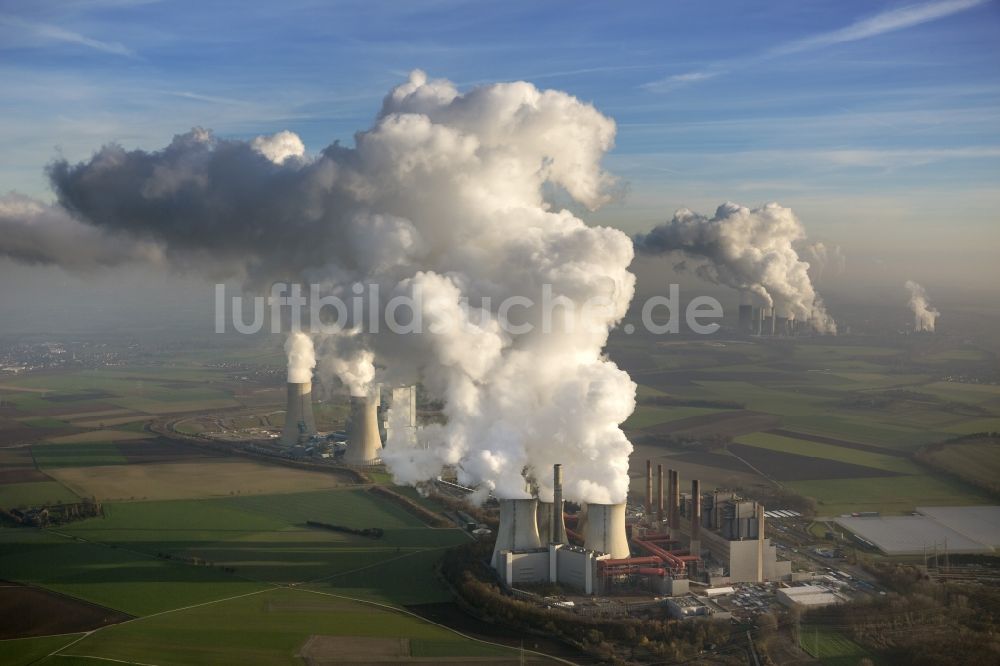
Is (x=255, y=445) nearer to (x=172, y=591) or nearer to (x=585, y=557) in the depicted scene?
(x=172, y=591)

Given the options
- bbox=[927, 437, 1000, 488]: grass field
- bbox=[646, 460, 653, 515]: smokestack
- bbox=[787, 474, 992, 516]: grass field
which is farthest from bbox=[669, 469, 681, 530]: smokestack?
bbox=[927, 437, 1000, 488]: grass field

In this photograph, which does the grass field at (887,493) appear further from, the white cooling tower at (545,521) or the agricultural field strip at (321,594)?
the agricultural field strip at (321,594)

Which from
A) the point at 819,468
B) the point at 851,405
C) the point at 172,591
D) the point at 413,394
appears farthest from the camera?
the point at 851,405

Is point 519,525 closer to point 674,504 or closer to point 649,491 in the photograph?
point 674,504

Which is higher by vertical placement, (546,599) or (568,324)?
(568,324)

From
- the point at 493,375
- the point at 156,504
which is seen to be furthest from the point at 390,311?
the point at 156,504

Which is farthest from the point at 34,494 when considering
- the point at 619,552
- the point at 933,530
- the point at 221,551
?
the point at 933,530

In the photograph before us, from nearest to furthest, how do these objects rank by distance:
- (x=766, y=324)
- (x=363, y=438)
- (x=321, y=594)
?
(x=321, y=594)
(x=363, y=438)
(x=766, y=324)
